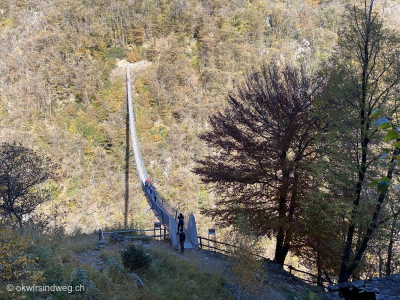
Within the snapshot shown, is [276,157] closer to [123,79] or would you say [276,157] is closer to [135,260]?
[135,260]

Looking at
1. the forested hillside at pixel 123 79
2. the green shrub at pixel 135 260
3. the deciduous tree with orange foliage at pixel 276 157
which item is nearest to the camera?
the green shrub at pixel 135 260

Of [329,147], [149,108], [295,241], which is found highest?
[149,108]

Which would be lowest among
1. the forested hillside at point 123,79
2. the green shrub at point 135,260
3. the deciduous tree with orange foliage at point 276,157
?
the green shrub at point 135,260

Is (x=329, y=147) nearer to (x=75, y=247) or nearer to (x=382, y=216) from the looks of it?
(x=382, y=216)

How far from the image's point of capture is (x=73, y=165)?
25609 mm

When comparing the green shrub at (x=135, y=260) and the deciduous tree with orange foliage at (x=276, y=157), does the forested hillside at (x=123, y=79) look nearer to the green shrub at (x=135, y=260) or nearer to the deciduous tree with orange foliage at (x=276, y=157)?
the deciduous tree with orange foliage at (x=276, y=157)

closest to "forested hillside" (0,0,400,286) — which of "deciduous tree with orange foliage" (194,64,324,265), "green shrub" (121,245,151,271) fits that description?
"deciduous tree with orange foliage" (194,64,324,265)

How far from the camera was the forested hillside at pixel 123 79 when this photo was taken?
24.8m

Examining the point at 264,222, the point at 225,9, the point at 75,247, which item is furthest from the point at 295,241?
the point at 225,9

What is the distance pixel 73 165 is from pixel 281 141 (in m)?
21.6

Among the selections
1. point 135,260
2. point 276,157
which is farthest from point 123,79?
point 135,260

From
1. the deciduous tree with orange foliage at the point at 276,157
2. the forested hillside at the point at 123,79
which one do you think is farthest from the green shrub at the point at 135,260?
the forested hillside at the point at 123,79

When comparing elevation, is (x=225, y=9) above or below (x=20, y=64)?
above

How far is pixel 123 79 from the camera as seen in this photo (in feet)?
111
